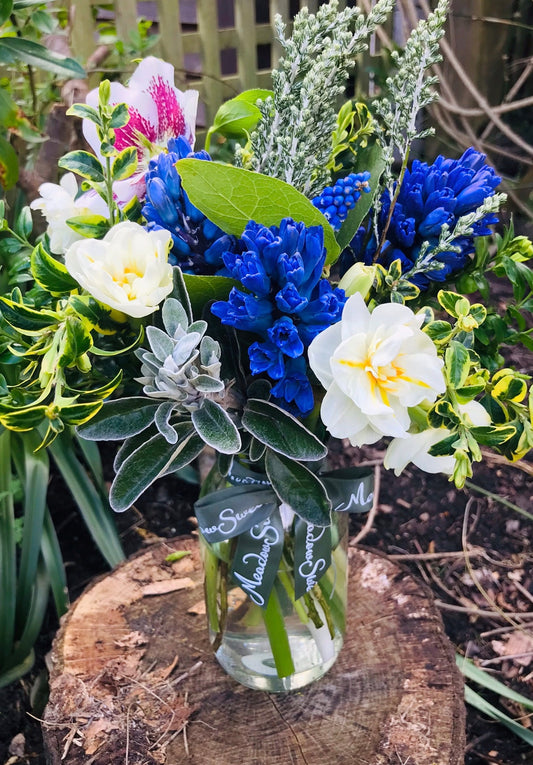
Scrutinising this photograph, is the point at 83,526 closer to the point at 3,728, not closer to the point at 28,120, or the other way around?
the point at 3,728

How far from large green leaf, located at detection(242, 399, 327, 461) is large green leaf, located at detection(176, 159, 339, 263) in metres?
0.18

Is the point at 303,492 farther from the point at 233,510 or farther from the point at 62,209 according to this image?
the point at 62,209

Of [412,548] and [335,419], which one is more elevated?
[335,419]

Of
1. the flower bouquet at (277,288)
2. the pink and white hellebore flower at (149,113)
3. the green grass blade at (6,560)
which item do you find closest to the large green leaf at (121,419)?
the flower bouquet at (277,288)

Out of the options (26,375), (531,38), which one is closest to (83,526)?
(26,375)

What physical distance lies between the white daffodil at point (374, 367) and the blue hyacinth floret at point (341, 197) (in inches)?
4.6

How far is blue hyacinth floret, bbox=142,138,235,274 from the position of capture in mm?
646

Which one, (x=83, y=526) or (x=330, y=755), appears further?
(x=83, y=526)

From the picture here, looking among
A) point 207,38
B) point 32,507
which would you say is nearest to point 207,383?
point 32,507

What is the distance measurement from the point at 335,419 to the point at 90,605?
2.43 ft

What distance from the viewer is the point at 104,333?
656 millimetres

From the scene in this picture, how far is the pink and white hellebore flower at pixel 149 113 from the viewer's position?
72cm

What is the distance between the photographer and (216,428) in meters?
0.65

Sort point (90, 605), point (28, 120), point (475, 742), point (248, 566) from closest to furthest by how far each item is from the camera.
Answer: point (248, 566) → point (90, 605) → point (475, 742) → point (28, 120)
